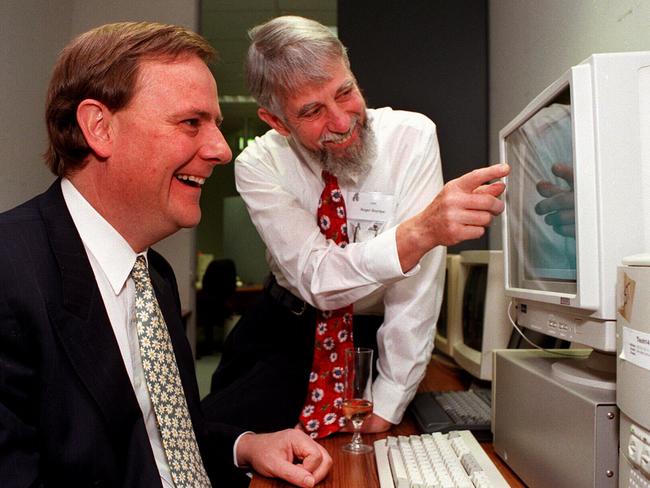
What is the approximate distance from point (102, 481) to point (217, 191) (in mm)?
6022

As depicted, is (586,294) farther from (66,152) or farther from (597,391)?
(66,152)

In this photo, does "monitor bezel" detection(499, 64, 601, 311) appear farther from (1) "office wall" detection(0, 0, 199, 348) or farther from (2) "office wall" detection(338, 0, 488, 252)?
(1) "office wall" detection(0, 0, 199, 348)

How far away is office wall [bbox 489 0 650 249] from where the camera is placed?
135 centimetres

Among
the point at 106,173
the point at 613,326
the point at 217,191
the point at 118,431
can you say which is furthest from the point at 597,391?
the point at 217,191

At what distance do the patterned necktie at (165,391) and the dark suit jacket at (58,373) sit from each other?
47mm

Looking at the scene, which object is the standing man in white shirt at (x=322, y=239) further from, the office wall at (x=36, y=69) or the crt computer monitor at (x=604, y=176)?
the office wall at (x=36, y=69)

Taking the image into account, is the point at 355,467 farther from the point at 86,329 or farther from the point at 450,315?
the point at 450,315

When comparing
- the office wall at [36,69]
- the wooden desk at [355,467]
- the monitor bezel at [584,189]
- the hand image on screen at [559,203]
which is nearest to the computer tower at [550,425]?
the wooden desk at [355,467]

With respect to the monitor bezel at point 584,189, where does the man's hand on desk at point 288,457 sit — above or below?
below

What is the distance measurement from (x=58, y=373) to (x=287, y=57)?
100cm

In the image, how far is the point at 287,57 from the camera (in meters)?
1.57

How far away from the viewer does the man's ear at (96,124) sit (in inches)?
44.1

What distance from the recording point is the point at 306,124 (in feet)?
5.35

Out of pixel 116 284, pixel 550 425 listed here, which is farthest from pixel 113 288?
pixel 550 425
